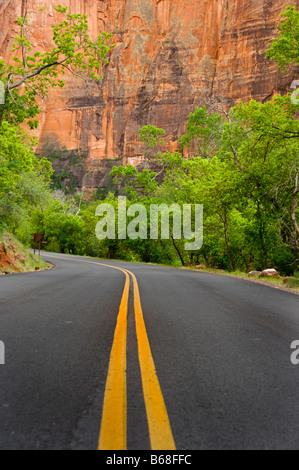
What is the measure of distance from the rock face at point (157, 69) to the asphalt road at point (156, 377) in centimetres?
6372

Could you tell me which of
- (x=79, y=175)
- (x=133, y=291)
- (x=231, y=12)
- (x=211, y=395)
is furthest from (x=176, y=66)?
(x=211, y=395)

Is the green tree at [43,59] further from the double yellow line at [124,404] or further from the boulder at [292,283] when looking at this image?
the double yellow line at [124,404]

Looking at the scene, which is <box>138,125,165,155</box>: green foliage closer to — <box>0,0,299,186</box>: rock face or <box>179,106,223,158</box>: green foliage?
<box>179,106,223,158</box>: green foliage

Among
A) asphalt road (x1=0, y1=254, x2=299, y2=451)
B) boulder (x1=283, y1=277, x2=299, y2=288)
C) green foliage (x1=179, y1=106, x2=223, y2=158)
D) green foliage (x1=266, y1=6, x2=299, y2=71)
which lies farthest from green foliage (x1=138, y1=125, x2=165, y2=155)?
asphalt road (x1=0, y1=254, x2=299, y2=451)

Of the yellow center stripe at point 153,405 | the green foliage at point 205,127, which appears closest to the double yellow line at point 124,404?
the yellow center stripe at point 153,405

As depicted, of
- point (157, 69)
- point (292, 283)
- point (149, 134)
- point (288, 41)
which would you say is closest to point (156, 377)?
point (292, 283)

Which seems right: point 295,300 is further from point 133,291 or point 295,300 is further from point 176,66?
point 176,66

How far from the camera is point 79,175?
8450 cm

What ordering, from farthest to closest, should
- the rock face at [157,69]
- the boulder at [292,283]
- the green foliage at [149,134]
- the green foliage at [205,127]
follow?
the rock face at [157,69] < the green foliage at [205,127] < the green foliage at [149,134] < the boulder at [292,283]

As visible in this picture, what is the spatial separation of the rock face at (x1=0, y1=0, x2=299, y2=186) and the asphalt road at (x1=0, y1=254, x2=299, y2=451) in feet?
209

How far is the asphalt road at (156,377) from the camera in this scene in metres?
1.95

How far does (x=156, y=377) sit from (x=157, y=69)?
84462mm

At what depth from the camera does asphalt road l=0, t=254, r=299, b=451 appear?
76.7 inches

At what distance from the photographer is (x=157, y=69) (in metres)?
76.9
